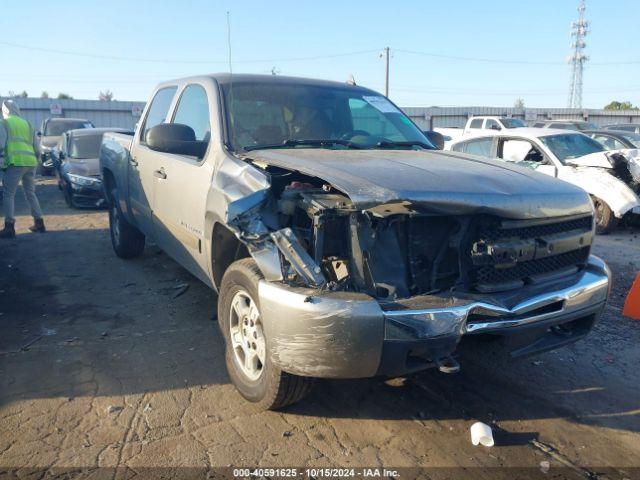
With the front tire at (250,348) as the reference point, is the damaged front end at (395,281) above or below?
above

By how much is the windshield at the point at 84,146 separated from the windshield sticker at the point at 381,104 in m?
8.48

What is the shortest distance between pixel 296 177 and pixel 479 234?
1.15 m

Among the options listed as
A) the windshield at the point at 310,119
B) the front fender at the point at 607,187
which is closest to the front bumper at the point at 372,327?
the windshield at the point at 310,119

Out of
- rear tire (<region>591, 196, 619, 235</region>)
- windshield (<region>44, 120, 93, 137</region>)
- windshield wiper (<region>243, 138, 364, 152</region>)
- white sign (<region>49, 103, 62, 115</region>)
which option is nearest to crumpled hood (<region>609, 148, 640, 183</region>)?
rear tire (<region>591, 196, 619, 235</region>)

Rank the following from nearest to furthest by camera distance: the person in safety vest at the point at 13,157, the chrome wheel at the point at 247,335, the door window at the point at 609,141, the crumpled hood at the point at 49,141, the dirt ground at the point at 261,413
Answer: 1. the dirt ground at the point at 261,413
2. the chrome wheel at the point at 247,335
3. the person in safety vest at the point at 13,157
4. the door window at the point at 609,141
5. the crumpled hood at the point at 49,141

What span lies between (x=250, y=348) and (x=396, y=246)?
108cm

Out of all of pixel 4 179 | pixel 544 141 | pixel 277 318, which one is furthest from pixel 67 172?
pixel 277 318

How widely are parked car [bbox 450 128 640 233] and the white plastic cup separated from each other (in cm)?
649

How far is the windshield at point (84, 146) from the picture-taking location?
38.0 ft

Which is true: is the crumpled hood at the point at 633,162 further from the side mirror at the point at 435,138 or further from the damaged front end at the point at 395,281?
the damaged front end at the point at 395,281

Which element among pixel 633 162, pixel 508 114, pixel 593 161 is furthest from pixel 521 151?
pixel 508 114

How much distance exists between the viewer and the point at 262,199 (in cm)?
310

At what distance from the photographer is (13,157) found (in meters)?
8.29

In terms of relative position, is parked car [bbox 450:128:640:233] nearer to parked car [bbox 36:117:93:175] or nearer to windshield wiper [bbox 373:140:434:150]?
windshield wiper [bbox 373:140:434:150]
